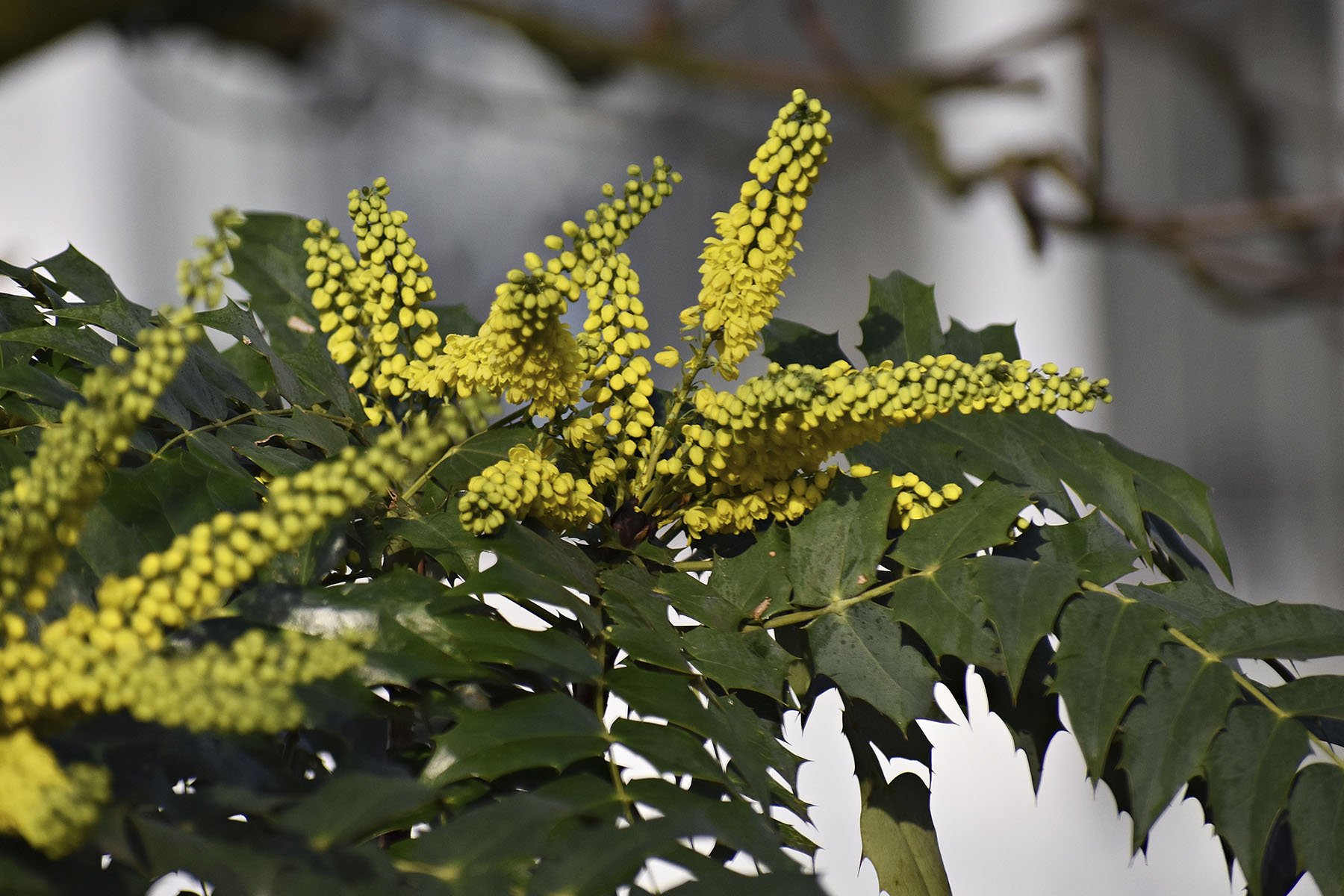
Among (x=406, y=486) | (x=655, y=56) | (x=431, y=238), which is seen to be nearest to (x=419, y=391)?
(x=406, y=486)

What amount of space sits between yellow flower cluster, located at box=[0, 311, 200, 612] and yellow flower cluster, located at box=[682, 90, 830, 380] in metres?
0.18

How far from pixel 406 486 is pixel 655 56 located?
1.37 metres

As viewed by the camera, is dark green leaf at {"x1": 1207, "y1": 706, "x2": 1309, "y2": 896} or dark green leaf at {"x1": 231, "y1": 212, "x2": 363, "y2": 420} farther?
dark green leaf at {"x1": 231, "y1": 212, "x2": 363, "y2": 420}

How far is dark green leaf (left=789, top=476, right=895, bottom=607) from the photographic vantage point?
1.28 feet

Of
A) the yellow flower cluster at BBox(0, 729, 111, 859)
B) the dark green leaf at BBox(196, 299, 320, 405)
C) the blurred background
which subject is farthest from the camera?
the blurred background

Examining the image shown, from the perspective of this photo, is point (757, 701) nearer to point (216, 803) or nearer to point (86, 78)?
point (216, 803)

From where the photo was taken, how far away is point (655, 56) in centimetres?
166

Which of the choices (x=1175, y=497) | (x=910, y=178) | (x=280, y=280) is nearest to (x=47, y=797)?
(x=280, y=280)

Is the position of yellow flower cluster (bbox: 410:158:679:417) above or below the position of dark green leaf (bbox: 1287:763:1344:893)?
above

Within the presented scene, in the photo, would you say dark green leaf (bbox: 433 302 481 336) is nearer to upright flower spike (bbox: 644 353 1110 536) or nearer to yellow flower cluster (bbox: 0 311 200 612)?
upright flower spike (bbox: 644 353 1110 536)

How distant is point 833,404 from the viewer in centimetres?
35

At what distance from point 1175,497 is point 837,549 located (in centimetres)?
20

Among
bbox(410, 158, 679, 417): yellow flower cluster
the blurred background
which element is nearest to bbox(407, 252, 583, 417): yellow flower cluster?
bbox(410, 158, 679, 417): yellow flower cluster

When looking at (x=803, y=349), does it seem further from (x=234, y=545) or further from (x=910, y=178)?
(x=910, y=178)
